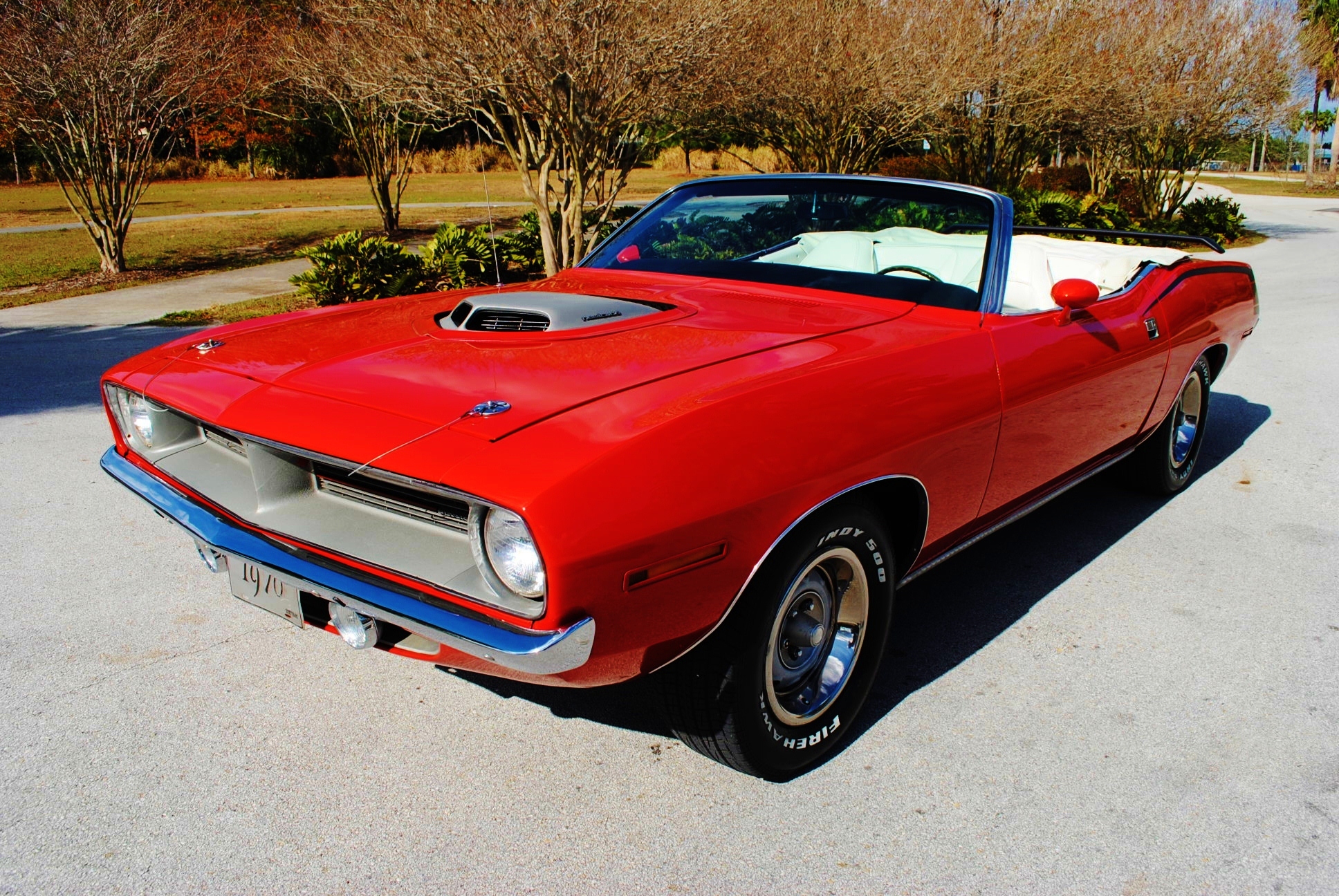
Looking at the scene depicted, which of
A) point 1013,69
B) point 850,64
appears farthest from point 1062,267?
point 1013,69

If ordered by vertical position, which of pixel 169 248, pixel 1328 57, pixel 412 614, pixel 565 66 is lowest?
pixel 169 248

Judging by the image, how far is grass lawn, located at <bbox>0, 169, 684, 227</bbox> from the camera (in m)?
23.7

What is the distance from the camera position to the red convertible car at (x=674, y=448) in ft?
6.61

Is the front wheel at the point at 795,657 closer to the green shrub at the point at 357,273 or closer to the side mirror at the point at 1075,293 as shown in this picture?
the side mirror at the point at 1075,293

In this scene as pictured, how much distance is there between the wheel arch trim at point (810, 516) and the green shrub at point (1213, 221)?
17809 millimetres

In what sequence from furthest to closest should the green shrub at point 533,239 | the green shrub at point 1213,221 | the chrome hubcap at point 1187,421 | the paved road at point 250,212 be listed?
1. the paved road at point 250,212
2. the green shrub at point 1213,221
3. the green shrub at point 533,239
4. the chrome hubcap at point 1187,421

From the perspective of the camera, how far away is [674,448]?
2072 mm

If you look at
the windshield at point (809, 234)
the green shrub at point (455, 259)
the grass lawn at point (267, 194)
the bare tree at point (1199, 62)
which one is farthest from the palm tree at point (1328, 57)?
the windshield at point (809, 234)

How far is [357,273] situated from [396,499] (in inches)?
330

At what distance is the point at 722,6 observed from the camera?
10.1m

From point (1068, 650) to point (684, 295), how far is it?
175cm

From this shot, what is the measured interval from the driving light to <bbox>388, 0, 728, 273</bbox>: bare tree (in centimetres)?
789

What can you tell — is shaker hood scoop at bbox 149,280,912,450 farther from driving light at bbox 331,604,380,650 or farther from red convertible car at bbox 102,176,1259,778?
driving light at bbox 331,604,380,650

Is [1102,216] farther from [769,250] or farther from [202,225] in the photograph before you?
[202,225]
